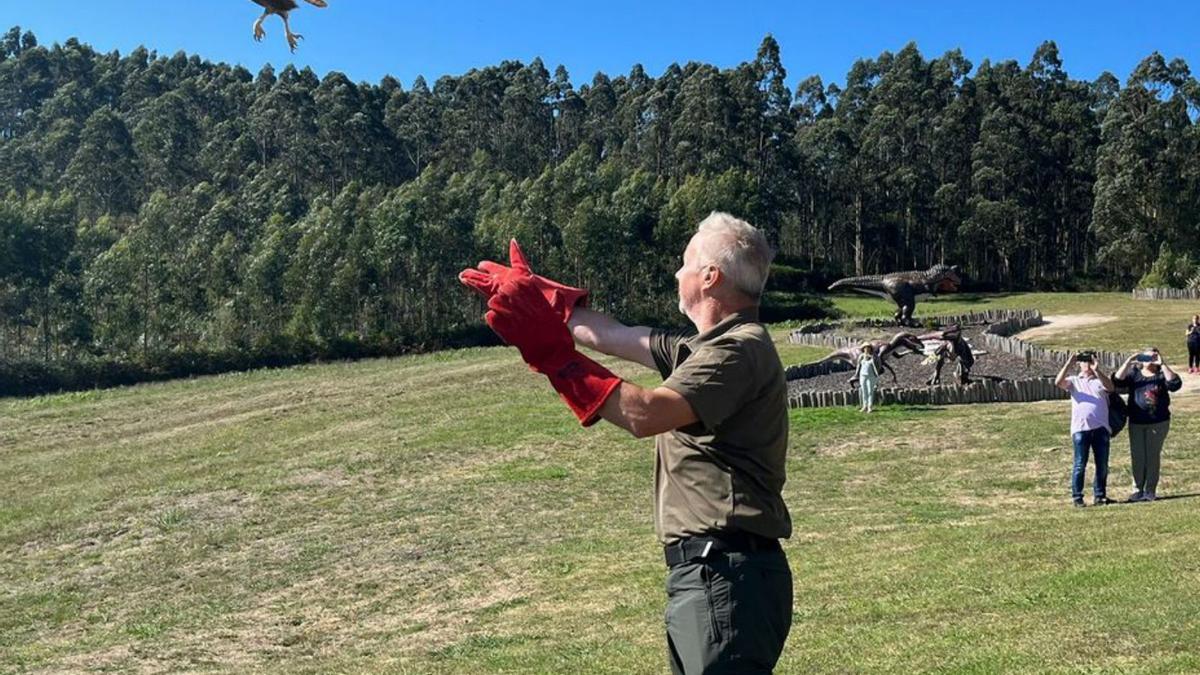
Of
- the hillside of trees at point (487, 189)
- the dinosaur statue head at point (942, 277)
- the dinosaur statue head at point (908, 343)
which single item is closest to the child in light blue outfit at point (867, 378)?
the dinosaur statue head at point (908, 343)

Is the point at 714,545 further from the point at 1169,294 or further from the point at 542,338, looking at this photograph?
the point at 1169,294

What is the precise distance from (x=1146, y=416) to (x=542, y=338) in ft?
36.1

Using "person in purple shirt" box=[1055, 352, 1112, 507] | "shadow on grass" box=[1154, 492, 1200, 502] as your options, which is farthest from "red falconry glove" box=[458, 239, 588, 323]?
"shadow on grass" box=[1154, 492, 1200, 502]

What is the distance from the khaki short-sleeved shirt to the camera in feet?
9.46

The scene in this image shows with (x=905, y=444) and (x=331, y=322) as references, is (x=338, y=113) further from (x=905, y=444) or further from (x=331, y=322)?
(x=905, y=444)

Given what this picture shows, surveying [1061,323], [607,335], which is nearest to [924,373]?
[1061,323]

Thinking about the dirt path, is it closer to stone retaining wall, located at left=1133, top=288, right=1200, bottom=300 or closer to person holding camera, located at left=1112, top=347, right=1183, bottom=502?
stone retaining wall, located at left=1133, top=288, right=1200, bottom=300

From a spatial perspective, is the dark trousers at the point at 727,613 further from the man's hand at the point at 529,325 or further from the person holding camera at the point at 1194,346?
the person holding camera at the point at 1194,346

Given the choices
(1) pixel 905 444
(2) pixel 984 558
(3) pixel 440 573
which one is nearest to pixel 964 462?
(1) pixel 905 444

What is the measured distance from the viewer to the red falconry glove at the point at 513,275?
2.96 metres

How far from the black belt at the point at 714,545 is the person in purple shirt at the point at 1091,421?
10066 millimetres

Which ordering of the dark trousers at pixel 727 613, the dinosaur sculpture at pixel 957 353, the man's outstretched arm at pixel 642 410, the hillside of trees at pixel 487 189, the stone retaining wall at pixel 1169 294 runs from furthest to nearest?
the hillside of trees at pixel 487 189 → the stone retaining wall at pixel 1169 294 → the dinosaur sculpture at pixel 957 353 → the dark trousers at pixel 727 613 → the man's outstretched arm at pixel 642 410

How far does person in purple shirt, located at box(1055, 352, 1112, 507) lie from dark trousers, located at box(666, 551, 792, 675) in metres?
10.1

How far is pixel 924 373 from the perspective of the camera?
2595 centimetres
